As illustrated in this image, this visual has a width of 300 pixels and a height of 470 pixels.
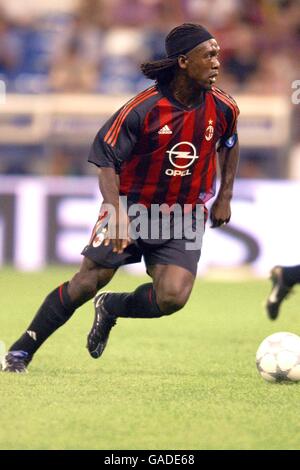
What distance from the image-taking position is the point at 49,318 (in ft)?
20.9

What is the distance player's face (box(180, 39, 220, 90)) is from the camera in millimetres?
6090

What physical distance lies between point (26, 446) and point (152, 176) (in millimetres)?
2091

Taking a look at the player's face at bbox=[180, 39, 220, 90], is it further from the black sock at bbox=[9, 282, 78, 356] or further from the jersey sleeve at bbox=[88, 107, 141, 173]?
the black sock at bbox=[9, 282, 78, 356]

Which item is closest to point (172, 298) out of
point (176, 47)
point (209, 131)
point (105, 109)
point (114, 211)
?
point (114, 211)

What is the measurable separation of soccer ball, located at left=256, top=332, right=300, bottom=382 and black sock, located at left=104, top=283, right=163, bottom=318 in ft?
2.04

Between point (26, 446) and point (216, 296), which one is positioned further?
point (216, 296)

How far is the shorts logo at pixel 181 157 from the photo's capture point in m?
6.27

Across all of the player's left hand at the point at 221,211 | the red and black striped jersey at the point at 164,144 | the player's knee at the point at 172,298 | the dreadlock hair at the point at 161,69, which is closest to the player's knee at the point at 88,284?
the player's knee at the point at 172,298

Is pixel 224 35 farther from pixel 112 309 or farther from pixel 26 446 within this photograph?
pixel 26 446

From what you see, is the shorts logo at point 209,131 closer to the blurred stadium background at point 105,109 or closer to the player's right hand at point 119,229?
the player's right hand at point 119,229

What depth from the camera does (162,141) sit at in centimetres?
623

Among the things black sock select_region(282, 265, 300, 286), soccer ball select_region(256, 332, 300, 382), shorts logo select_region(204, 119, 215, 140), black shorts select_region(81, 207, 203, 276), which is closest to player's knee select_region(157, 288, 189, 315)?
black shorts select_region(81, 207, 203, 276)

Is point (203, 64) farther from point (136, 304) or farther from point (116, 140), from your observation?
point (136, 304)

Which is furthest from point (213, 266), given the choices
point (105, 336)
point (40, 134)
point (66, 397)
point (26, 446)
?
point (26, 446)
